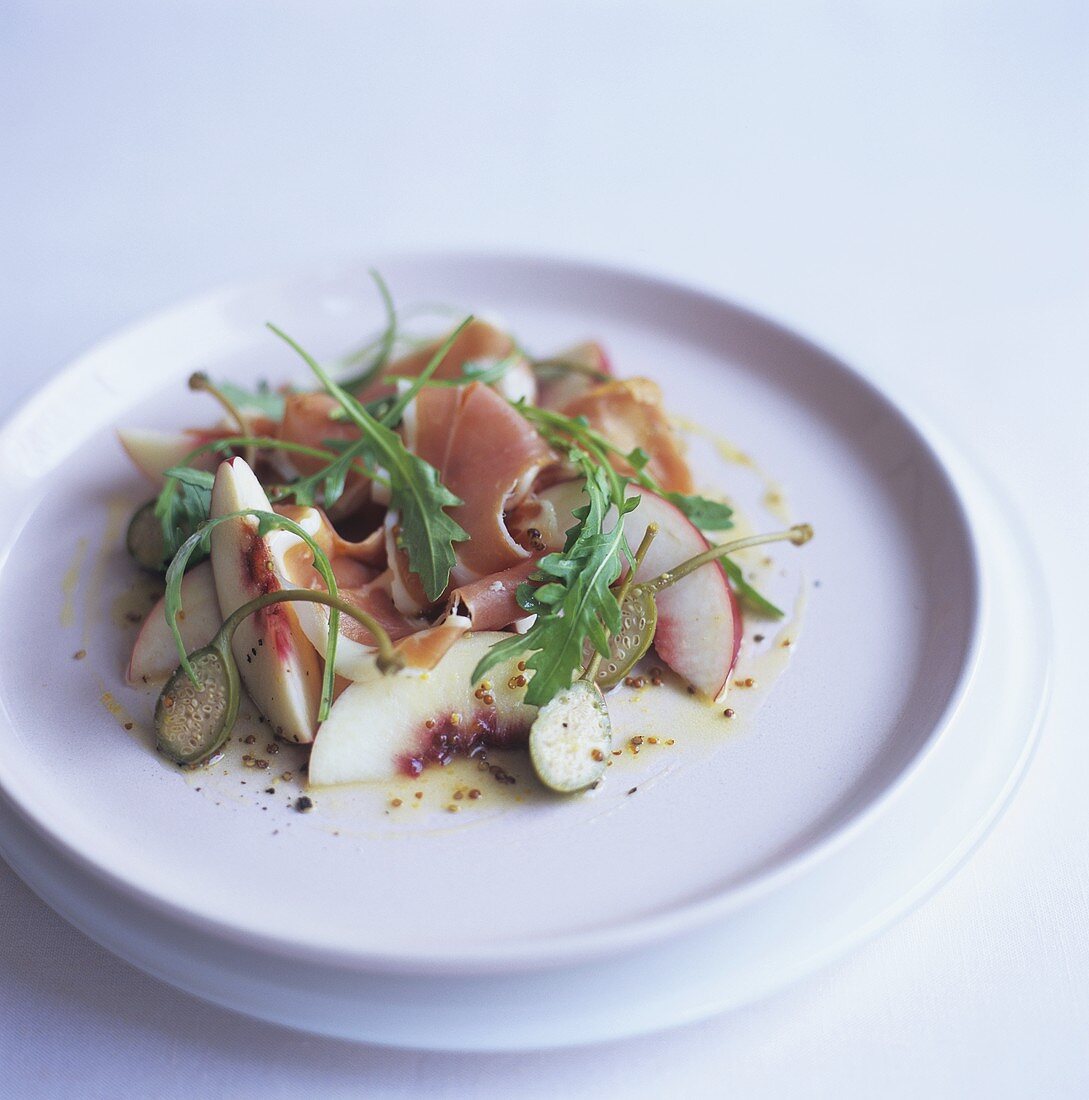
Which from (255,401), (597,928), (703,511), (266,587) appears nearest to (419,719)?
(266,587)

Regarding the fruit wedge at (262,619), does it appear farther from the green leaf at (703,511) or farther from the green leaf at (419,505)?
the green leaf at (703,511)

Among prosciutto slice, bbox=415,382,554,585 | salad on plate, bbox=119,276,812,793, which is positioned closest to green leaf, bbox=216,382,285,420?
salad on plate, bbox=119,276,812,793

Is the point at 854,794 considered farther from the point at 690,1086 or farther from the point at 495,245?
the point at 495,245

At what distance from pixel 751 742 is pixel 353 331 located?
6.69 feet

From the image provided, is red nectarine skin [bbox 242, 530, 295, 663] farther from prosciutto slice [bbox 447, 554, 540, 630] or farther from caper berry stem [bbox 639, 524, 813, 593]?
caper berry stem [bbox 639, 524, 813, 593]

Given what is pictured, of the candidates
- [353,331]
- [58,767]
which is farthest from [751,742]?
[353,331]

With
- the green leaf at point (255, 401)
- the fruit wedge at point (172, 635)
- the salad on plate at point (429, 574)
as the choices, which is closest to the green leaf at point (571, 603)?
the salad on plate at point (429, 574)

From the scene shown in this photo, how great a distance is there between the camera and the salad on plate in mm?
2404

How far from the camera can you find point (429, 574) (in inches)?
104

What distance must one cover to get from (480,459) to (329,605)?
2.29ft

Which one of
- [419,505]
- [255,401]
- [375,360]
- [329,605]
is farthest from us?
[375,360]

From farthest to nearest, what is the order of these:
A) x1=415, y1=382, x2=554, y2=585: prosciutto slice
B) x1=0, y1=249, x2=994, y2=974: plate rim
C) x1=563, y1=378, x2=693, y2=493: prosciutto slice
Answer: x1=563, y1=378, x2=693, y2=493: prosciutto slice → x1=415, y1=382, x2=554, y2=585: prosciutto slice → x1=0, y1=249, x2=994, y2=974: plate rim

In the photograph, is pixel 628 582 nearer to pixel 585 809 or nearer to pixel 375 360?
pixel 585 809

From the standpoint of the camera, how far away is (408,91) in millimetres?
5434
